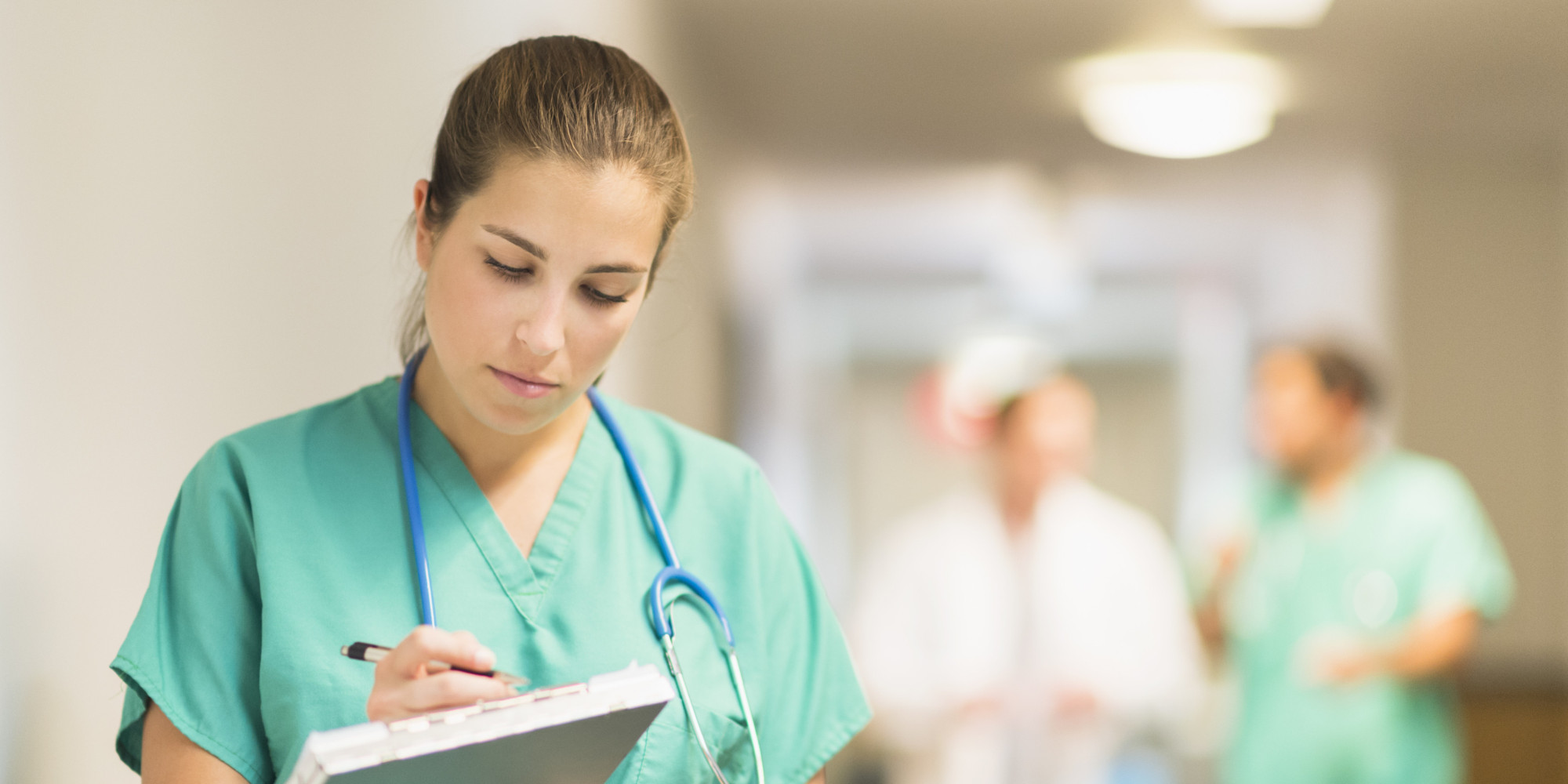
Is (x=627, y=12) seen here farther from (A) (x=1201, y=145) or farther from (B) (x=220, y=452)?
(A) (x=1201, y=145)

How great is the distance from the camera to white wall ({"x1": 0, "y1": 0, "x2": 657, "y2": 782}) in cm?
77

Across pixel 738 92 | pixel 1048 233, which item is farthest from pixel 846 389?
pixel 738 92

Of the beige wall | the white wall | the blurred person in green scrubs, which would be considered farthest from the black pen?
the beige wall

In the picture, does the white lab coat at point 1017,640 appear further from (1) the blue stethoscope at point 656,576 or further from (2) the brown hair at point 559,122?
(2) the brown hair at point 559,122

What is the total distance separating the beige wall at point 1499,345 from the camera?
3.69 meters

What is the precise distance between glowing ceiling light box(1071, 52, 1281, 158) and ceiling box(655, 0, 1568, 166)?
0.26 feet

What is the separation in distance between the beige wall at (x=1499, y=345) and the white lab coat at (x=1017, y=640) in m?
1.09

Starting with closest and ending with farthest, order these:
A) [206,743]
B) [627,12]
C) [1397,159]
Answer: [206,743] → [627,12] → [1397,159]

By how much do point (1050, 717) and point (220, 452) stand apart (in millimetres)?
2832

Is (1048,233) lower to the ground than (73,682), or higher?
higher

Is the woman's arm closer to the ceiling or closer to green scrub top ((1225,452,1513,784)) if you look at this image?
the ceiling

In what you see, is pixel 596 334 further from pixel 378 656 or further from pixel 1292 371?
pixel 1292 371

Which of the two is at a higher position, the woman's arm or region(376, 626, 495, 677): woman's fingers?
region(376, 626, 495, 677): woman's fingers

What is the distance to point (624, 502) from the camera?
0.91m
